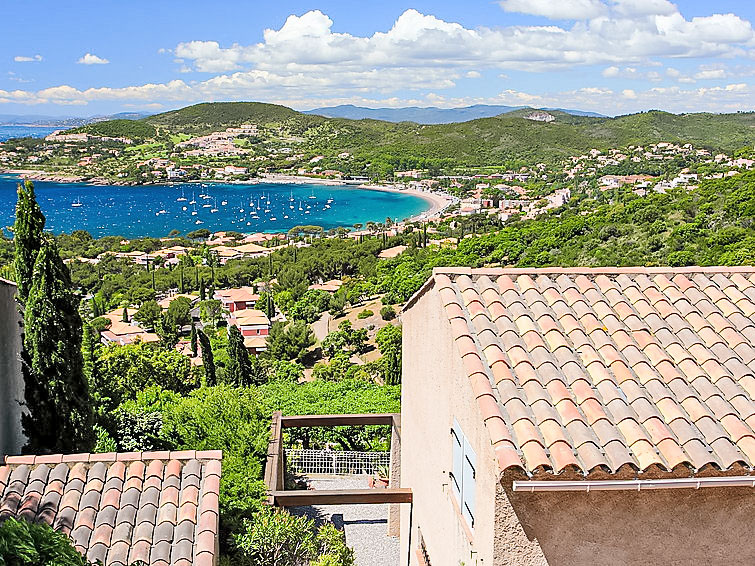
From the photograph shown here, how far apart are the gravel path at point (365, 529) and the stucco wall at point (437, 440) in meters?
1.69

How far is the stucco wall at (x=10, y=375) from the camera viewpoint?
8.28 m

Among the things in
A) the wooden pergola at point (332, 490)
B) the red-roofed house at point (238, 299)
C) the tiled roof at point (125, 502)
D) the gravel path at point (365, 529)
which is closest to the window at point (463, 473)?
Answer: the tiled roof at point (125, 502)

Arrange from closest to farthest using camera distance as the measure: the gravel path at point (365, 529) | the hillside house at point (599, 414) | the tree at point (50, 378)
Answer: the hillside house at point (599, 414) → the tree at point (50, 378) → the gravel path at point (365, 529)

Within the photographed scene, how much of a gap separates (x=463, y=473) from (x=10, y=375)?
22.2 feet

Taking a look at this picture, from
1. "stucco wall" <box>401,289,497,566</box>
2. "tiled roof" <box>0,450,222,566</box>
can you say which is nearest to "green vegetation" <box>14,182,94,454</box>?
"tiled roof" <box>0,450,222,566</box>

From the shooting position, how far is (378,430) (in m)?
14.8

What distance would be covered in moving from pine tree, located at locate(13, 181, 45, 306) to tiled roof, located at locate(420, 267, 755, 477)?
6.76 metres

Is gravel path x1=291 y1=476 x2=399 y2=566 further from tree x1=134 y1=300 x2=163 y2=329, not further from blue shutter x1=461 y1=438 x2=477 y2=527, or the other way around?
tree x1=134 y1=300 x2=163 y2=329

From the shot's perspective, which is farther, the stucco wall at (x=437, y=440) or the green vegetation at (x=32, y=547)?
the stucco wall at (x=437, y=440)

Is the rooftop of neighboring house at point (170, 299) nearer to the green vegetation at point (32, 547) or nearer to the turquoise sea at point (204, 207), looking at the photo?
the green vegetation at point (32, 547)

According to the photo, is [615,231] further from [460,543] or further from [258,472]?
[460,543]

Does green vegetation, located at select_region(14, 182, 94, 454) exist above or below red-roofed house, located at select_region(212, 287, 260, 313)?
above

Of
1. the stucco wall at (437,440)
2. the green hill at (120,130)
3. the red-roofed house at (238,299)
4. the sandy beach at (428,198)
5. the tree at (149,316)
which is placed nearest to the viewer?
the stucco wall at (437,440)

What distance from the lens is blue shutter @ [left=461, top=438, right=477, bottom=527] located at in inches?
171
